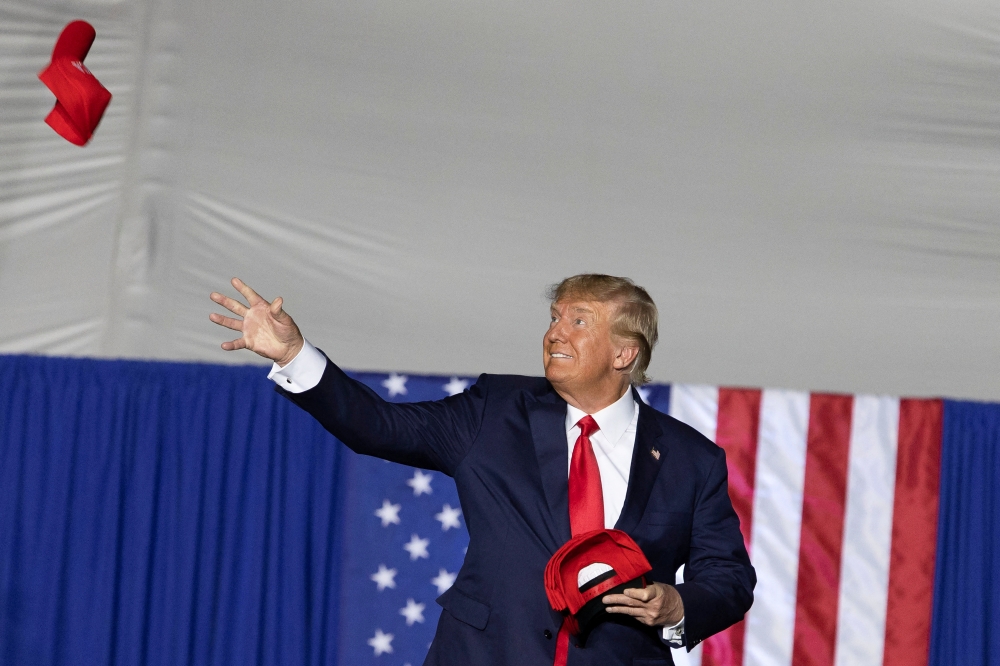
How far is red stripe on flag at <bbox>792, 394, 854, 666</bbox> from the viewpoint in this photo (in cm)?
356

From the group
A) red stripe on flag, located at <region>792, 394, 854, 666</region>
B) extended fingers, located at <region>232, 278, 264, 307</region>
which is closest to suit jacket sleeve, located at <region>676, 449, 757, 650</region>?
extended fingers, located at <region>232, 278, 264, 307</region>

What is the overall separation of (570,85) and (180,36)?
1.45 meters

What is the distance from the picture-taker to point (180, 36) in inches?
152

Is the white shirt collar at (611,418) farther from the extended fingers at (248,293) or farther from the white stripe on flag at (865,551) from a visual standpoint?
the white stripe on flag at (865,551)

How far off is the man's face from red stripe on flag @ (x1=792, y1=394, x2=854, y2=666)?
1.84 m

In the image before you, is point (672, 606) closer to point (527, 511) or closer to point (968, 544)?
point (527, 511)

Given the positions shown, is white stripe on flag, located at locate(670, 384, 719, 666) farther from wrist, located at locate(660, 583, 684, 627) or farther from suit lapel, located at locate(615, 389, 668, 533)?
wrist, located at locate(660, 583, 684, 627)

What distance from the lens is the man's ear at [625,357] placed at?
2.02 m

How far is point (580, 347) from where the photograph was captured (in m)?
1.98

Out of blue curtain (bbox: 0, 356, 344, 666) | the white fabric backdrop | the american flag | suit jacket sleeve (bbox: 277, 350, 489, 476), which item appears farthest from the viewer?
the white fabric backdrop

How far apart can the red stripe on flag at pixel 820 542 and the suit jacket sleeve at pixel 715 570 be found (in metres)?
1.71

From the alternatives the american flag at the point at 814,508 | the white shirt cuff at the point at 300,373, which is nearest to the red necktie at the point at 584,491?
the white shirt cuff at the point at 300,373

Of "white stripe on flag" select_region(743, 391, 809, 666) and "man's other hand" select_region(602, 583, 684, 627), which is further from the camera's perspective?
"white stripe on flag" select_region(743, 391, 809, 666)

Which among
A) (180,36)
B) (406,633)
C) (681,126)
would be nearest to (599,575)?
(406,633)
